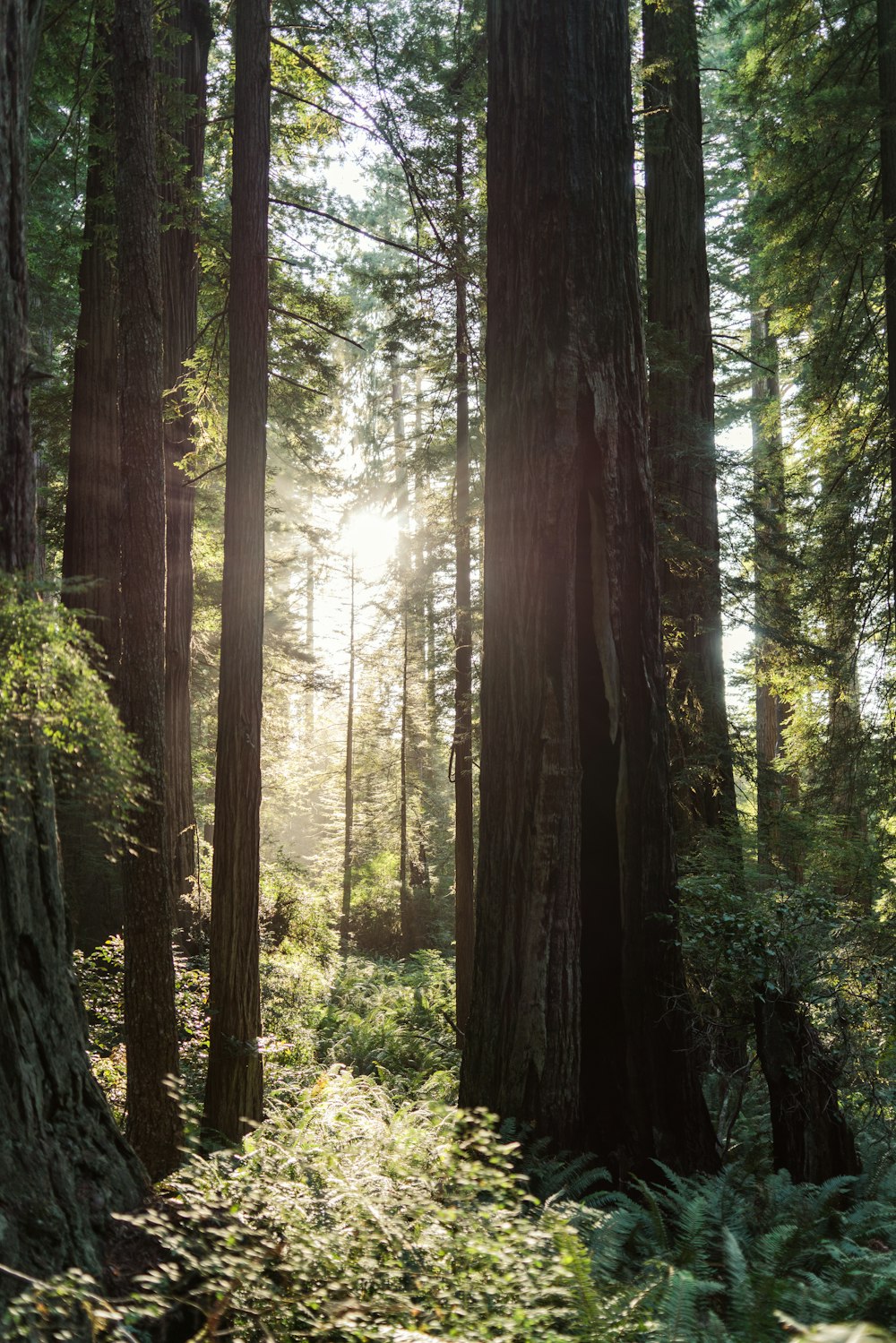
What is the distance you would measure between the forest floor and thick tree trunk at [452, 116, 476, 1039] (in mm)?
7398

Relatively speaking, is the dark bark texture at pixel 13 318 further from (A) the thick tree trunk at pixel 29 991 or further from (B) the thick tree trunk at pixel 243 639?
(B) the thick tree trunk at pixel 243 639

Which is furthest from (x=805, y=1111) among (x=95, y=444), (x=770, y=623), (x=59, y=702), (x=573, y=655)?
(x=95, y=444)

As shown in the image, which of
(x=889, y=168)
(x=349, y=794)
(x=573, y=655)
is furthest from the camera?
(x=349, y=794)

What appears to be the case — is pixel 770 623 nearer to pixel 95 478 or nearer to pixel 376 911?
pixel 95 478

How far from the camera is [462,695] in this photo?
1188 cm

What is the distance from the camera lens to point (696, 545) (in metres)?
8.40

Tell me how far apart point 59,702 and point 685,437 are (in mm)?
7486

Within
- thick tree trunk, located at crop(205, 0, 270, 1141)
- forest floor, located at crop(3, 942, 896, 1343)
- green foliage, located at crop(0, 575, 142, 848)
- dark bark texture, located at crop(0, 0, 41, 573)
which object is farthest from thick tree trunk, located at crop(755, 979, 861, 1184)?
dark bark texture, located at crop(0, 0, 41, 573)

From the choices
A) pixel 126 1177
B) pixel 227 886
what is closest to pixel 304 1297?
pixel 126 1177

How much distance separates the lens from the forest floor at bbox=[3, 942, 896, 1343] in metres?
2.40

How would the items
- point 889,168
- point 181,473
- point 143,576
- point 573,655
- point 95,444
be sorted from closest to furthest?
point 573,655
point 143,576
point 889,168
point 181,473
point 95,444

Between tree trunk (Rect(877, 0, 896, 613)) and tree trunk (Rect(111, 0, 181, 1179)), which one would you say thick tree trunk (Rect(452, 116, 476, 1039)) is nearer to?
tree trunk (Rect(877, 0, 896, 613))

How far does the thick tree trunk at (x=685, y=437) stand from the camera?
820 cm

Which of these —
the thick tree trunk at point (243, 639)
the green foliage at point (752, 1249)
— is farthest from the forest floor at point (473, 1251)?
the thick tree trunk at point (243, 639)
